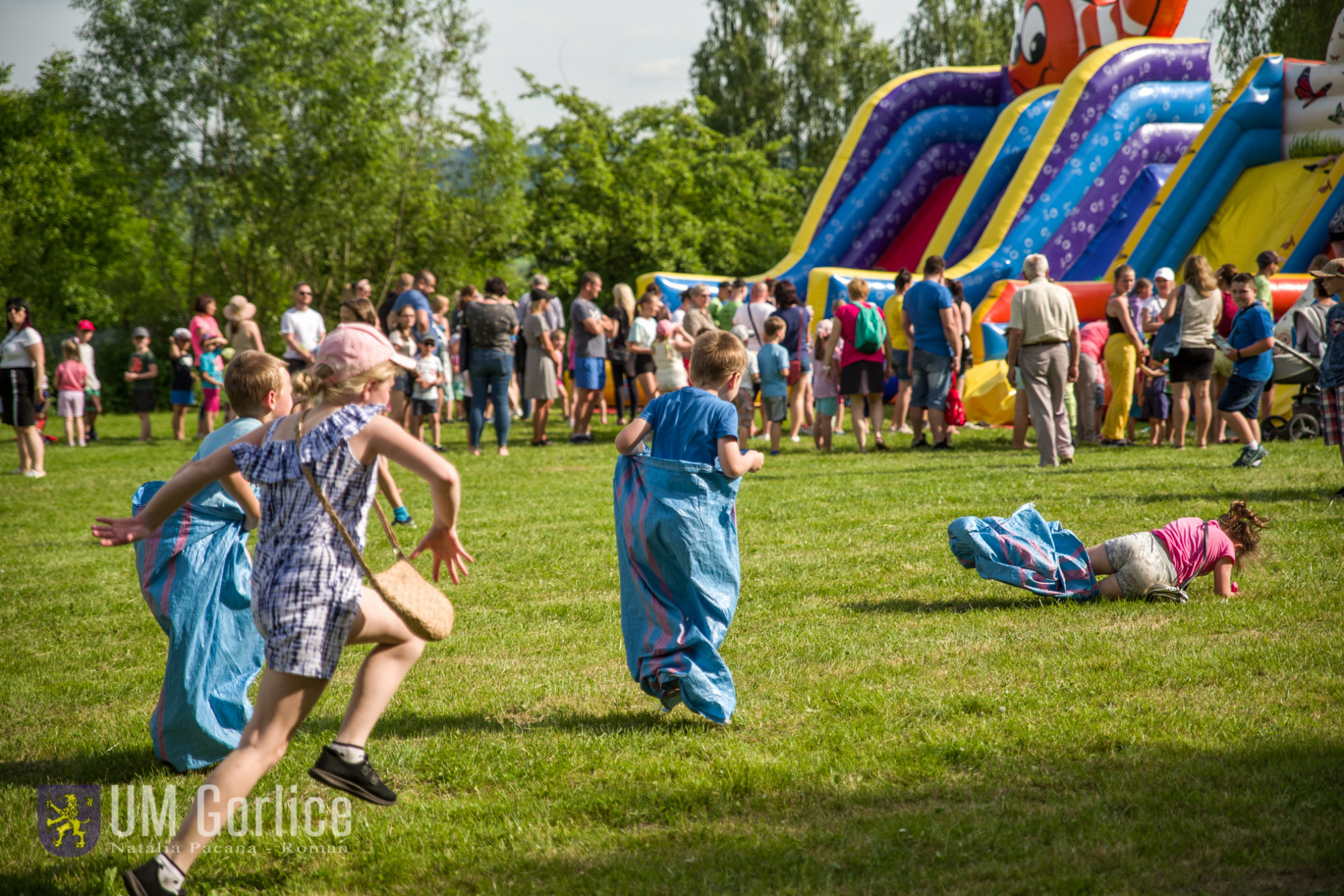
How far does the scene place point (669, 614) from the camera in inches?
157

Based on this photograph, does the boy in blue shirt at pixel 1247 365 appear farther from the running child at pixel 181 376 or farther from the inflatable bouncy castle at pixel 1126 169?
the running child at pixel 181 376

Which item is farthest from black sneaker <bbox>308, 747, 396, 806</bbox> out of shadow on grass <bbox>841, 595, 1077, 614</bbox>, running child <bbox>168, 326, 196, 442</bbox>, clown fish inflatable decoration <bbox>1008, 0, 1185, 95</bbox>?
clown fish inflatable decoration <bbox>1008, 0, 1185, 95</bbox>

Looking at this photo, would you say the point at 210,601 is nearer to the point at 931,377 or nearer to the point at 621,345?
the point at 931,377

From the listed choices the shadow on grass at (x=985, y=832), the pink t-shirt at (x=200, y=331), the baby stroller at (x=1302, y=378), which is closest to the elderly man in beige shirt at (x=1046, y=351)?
the baby stroller at (x=1302, y=378)

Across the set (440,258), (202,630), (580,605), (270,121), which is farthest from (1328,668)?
(440,258)

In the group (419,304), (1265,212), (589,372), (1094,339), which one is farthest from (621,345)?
(1265,212)

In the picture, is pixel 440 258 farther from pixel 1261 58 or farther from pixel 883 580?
pixel 883 580

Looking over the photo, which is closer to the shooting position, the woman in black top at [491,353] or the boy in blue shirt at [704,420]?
the boy in blue shirt at [704,420]

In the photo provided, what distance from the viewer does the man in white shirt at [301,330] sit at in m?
13.1

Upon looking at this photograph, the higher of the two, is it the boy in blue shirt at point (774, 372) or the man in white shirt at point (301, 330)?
the man in white shirt at point (301, 330)

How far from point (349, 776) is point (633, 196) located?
113 ft

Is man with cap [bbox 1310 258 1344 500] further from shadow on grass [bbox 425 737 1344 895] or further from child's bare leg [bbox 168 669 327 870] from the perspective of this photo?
child's bare leg [bbox 168 669 327 870]

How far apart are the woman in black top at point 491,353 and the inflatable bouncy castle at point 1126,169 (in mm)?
5297

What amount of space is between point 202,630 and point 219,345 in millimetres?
12718
